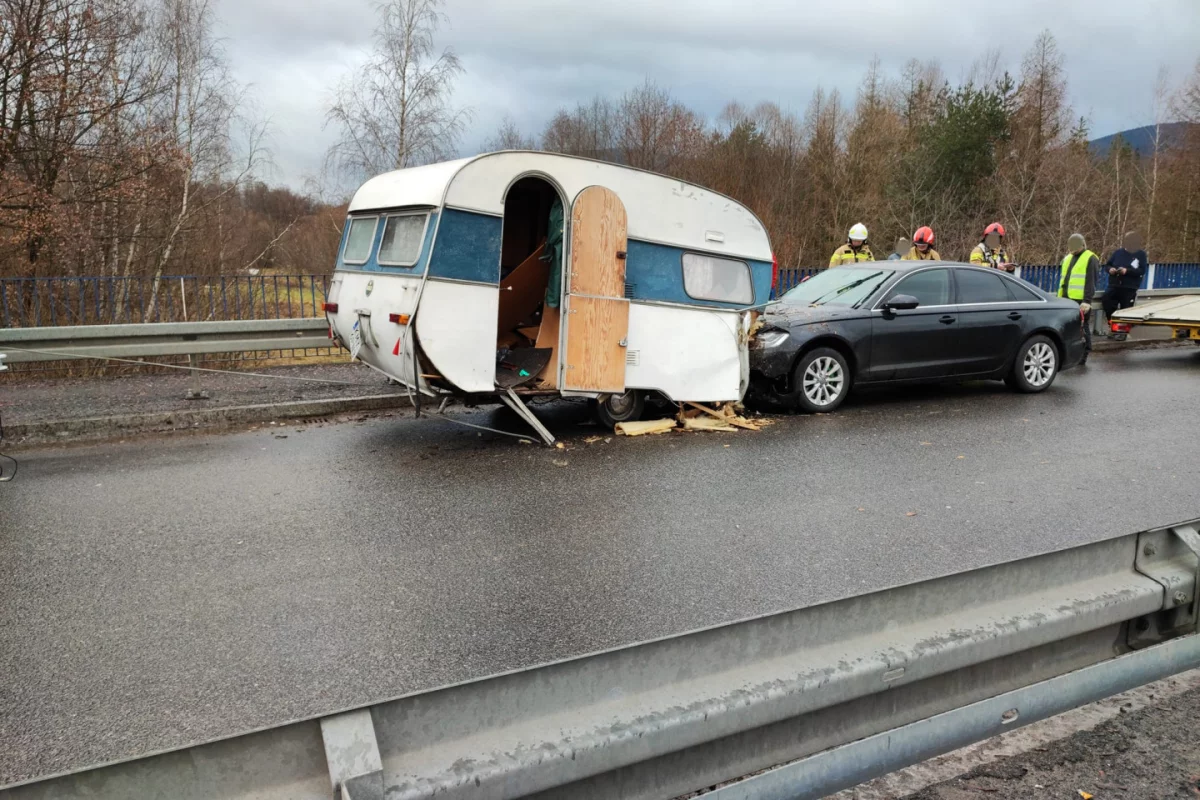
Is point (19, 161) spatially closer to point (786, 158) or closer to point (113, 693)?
point (113, 693)

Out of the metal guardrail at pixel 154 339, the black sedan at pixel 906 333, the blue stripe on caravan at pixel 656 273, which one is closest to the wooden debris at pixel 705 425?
the black sedan at pixel 906 333

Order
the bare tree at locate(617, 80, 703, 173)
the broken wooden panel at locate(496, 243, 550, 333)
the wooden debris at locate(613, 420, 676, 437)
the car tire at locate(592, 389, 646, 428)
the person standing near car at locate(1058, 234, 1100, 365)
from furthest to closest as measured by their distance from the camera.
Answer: the bare tree at locate(617, 80, 703, 173) < the person standing near car at locate(1058, 234, 1100, 365) < the broken wooden panel at locate(496, 243, 550, 333) < the car tire at locate(592, 389, 646, 428) < the wooden debris at locate(613, 420, 676, 437)

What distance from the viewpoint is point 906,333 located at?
10172mm

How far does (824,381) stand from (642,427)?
2364 mm

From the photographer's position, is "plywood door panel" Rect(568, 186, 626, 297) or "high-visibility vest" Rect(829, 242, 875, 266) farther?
"high-visibility vest" Rect(829, 242, 875, 266)

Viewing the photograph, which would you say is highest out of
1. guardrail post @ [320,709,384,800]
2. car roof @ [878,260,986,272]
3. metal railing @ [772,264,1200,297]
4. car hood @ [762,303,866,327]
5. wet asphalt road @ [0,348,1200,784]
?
metal railing @ [772,264,1200,297]

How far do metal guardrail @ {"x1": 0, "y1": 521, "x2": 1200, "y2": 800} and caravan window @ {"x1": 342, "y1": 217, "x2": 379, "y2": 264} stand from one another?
23.1 feet

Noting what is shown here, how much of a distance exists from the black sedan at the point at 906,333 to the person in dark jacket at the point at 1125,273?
5760mm

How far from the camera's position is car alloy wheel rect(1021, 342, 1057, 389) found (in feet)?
36.6

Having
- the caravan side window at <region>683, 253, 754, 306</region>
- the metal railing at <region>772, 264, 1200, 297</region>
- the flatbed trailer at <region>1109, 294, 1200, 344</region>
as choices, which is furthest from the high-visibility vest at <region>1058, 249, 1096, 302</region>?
the caravan side window at <region>683, 253, 754, 306</region>

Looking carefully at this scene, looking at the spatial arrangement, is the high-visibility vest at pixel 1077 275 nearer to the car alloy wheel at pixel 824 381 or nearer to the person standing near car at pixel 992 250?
the person standing near car at pixel 992 250

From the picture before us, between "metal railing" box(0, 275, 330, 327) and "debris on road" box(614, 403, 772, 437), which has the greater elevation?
"metal railing" box(0, 275, 330, 327)

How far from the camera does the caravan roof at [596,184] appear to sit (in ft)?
25.0

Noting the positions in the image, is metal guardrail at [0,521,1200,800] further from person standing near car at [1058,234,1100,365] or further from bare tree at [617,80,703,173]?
bare tree at [617,80,703,173]
